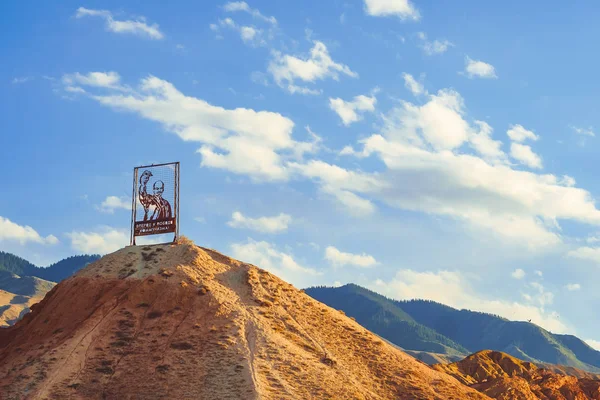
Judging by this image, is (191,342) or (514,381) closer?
(191,342)

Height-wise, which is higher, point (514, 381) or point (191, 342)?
point (191, 342)

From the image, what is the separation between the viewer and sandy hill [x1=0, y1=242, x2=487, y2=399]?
49031 millimetres

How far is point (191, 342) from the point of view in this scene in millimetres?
52625

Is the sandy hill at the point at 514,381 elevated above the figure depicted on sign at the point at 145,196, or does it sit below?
below

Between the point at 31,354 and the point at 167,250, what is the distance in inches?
567

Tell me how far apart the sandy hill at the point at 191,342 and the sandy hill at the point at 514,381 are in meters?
9.37

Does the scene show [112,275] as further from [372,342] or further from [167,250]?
[372,342]

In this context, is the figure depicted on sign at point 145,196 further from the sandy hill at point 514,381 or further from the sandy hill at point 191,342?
the sandy hill at point 514,381

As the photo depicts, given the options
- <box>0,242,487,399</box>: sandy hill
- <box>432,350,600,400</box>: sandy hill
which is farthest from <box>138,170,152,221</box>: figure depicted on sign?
<box>432,350,600,400</box>: sandy hill

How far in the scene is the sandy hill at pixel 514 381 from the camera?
6669cm

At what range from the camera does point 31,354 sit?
53.3m

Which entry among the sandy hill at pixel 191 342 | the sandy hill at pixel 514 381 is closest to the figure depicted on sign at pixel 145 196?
the sandy hill at pixel 191 342

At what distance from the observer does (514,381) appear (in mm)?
68562

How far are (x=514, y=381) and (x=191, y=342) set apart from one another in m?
33.0
